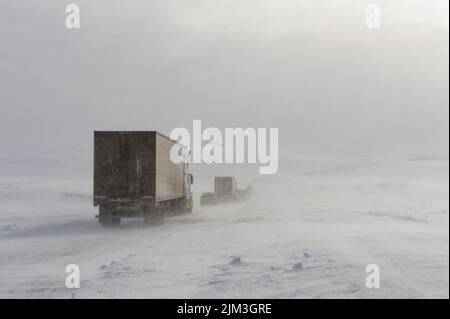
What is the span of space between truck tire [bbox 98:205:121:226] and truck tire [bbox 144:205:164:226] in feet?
3.88

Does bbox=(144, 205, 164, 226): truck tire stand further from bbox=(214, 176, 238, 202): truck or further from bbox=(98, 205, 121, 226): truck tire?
bbox=(214, 176, 238, 202): truck

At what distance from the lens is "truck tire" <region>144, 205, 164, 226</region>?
20125 mm

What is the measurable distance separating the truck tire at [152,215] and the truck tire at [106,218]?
1.18 metres

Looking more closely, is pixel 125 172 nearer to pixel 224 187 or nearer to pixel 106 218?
pixel 106 218

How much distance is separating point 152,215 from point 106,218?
1.79m

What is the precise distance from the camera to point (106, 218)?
20.2 meters

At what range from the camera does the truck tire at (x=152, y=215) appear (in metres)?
20.1

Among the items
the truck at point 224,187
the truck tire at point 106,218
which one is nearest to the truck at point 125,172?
the truck tire at point 106,218

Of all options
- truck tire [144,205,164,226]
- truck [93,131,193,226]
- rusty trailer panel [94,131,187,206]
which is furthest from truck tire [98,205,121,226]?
truck tire [144,205,164,226]

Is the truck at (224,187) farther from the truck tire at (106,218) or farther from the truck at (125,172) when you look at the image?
the truck at (125,172)

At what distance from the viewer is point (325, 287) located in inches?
337
